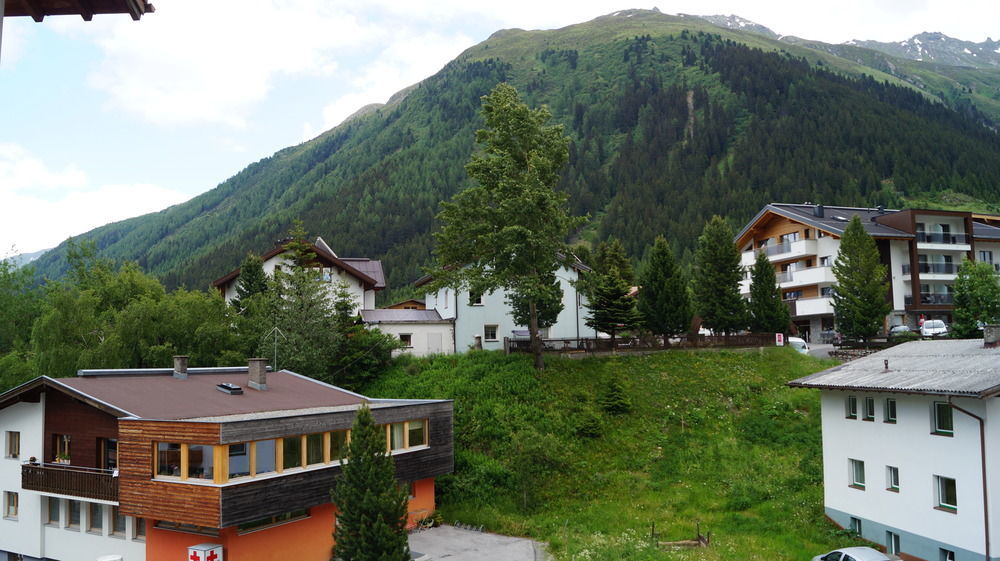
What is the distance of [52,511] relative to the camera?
26.6 metres

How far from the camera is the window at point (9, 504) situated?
90.8 feet

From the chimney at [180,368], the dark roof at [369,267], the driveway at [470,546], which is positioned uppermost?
the dark roof at [369,267]

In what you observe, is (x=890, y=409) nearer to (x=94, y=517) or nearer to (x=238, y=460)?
(x=238, y=460)

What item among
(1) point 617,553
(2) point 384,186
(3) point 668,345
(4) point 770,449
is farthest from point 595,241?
(1) point 617,553

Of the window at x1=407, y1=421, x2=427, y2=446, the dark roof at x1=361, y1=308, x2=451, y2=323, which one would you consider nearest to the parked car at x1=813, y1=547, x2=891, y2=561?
the window at x1=407, y1=421, x2=427, y2=446

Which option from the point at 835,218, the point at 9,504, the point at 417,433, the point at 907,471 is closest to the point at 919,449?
the point at 907,471

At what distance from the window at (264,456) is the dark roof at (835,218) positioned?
50.1 meters

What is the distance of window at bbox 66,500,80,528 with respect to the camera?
2591 cm

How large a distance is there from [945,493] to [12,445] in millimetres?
33199

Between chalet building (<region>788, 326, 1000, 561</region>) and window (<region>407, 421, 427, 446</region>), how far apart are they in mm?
14937

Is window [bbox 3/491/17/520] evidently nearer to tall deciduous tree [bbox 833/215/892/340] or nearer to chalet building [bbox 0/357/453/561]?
chalet building [bbox 0/357/453/561]

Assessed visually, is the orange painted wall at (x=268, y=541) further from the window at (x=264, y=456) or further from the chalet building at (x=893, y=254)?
the chalet building at (x=893, y=254)

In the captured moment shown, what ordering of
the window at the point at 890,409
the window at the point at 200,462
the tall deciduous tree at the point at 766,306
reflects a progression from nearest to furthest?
the window at the point at 200,462 → the window at the point at 890,409 → the tall deciduous tree at the point at 766,306

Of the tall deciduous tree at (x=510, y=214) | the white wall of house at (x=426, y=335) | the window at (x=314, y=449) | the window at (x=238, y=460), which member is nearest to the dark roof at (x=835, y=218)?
the tall deciduous tree at (x=510, y=214)
